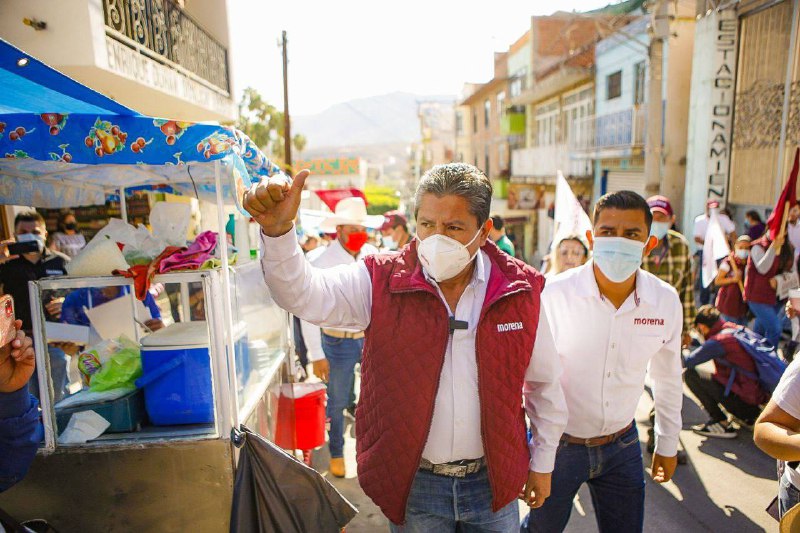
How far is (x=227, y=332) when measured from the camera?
2.71 metres

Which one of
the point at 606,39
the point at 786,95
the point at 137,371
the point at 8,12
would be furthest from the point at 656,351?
the point at 606,39

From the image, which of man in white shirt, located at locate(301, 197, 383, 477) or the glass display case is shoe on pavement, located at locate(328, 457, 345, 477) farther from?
the glass display case

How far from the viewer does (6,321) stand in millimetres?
1676

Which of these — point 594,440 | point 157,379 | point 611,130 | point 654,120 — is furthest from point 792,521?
point 611,130

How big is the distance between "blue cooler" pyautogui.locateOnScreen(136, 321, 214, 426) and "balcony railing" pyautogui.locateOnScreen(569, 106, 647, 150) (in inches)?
528

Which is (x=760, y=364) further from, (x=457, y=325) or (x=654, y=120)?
(x=654, y=120)

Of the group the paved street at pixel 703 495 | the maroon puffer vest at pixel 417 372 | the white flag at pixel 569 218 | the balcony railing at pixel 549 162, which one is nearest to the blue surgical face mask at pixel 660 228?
the white flag at pixel 569 218

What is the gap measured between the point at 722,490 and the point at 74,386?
15.8ft

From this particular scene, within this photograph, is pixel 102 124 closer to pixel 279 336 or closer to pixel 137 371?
pixel 137 371

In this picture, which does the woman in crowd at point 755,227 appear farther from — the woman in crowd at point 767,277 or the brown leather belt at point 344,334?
the brown leather belt at point 344,334

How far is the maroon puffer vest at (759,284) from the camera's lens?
6129mm

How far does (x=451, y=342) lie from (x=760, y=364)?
3854mm

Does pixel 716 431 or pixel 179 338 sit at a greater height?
pixel 179 338

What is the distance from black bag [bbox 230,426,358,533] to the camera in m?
2.41
